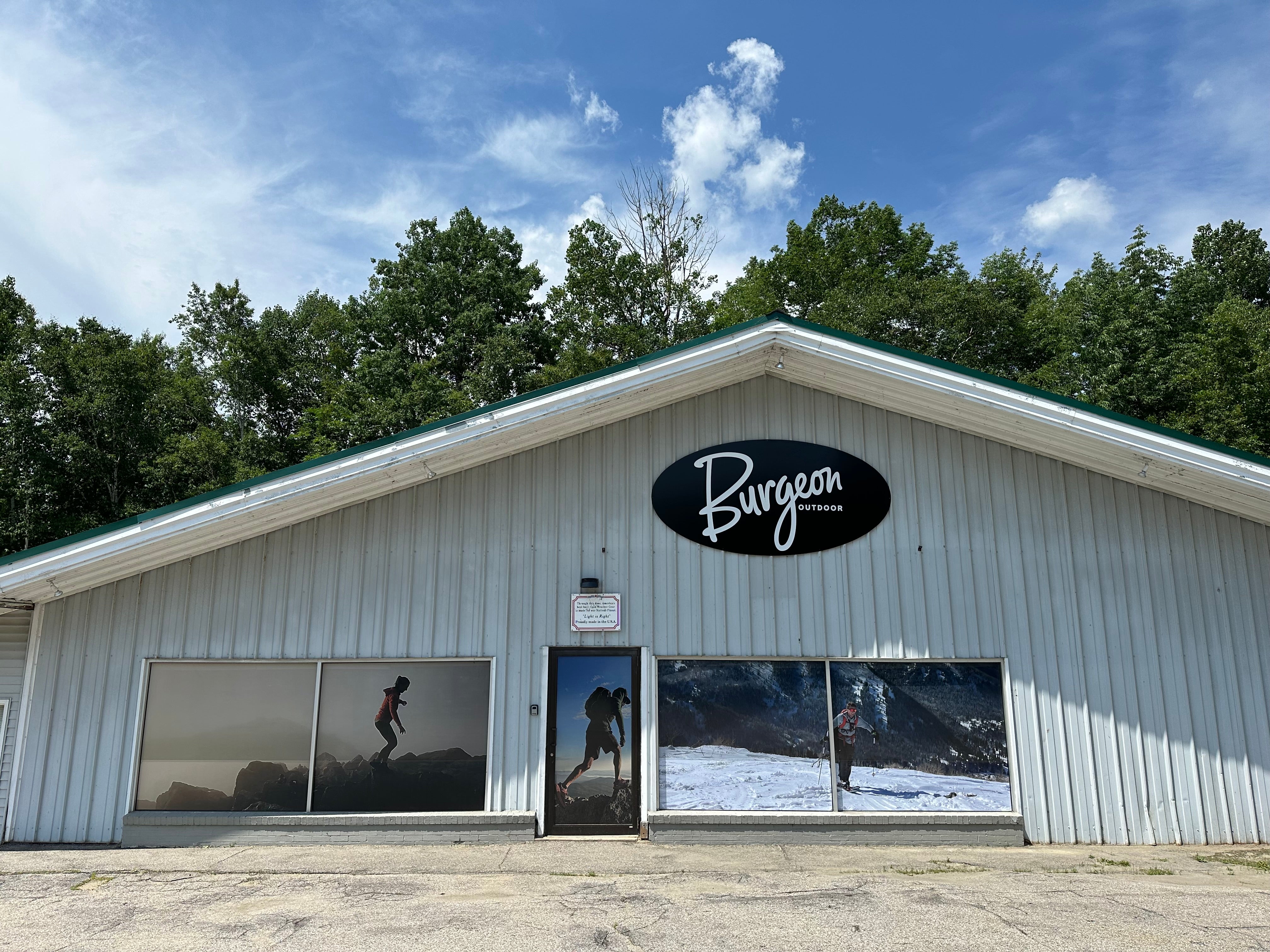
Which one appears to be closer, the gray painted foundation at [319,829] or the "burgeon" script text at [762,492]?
the gray painted foundation at [319,829]

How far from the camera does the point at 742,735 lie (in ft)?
31.1

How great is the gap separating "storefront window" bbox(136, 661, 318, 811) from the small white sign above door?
9.55ft

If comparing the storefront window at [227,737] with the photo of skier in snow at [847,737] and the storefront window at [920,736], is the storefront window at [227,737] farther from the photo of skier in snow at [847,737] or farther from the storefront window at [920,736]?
the storefront window at [920,736]

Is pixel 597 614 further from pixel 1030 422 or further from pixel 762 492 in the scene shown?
pixel 1030 422

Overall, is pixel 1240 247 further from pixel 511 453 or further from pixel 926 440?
pixel 511 453

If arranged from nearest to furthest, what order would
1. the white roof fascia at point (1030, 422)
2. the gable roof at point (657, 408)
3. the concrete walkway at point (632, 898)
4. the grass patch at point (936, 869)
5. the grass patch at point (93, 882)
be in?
the concrete walkway at point (632, 898) < the grass patch at point (93, 882) < the grass patch at point (936, 869) < the gable roof at point (657, 408) < the white roof fascia at point (1030, 422)

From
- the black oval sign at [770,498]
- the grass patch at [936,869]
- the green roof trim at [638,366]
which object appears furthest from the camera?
the black oval sign at [770,498]

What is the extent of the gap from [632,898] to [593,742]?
8.59ft

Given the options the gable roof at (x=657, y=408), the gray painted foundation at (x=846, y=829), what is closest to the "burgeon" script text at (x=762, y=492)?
the gable roof at (x=657, y=408)

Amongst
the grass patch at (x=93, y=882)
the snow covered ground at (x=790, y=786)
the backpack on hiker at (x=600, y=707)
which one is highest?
the backpack on hiker at (x=600, y=707)

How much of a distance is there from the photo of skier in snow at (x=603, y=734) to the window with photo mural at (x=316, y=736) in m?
0.99

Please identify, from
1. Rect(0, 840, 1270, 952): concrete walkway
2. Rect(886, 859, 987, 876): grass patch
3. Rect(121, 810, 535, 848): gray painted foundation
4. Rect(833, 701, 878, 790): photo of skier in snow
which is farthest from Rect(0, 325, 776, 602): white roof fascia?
Rect(886, 859, 987, 876): grass patch

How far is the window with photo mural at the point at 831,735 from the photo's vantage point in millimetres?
9391

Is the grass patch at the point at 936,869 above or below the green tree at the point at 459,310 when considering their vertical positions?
below
